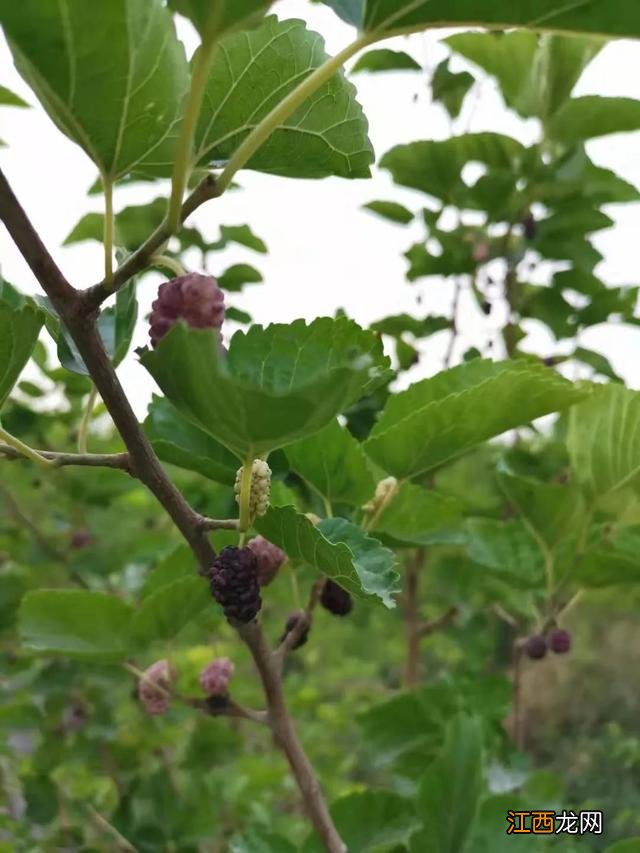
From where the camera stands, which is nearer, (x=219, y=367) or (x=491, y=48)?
(x=219, y=367)

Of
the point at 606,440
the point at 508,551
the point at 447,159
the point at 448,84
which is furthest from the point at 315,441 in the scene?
the point at 448,84

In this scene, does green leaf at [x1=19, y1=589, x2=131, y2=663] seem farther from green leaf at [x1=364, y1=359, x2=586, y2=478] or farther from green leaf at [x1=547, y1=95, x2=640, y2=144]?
green leaf at [x1=547, y1=95, x2=640, y2=144]

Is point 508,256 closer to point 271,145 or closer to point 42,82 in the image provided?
point 271,145

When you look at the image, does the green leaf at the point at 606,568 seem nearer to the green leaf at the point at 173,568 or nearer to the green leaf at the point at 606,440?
the green leaf at the point at 606,440

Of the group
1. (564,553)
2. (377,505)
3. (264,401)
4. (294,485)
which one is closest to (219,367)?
(264,401)

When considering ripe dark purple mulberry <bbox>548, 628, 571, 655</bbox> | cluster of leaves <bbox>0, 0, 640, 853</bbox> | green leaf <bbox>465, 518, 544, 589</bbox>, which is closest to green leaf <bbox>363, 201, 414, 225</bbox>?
cluster of leaves <bbox>0, 0, 640, 853</bbox>

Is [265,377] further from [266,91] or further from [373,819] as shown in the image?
[373,819]
